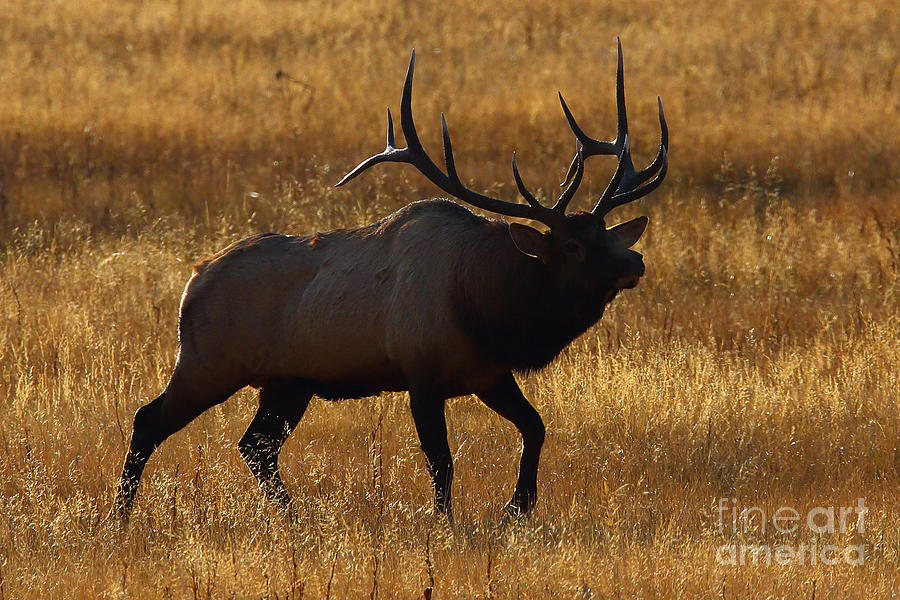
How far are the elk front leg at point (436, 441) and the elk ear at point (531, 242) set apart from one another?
890 mm

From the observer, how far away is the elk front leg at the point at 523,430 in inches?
257

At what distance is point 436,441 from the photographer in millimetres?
6348

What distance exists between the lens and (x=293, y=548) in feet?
17.5

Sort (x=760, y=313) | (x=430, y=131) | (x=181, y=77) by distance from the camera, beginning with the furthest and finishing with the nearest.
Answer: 1. (x=181, y=77)
2. (x=430, y=131)
3. (x=760, y=313)

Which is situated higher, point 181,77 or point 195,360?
point 181,77

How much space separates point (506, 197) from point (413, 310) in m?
9.00

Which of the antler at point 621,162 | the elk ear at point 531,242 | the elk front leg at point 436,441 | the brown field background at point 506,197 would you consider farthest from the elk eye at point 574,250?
the brown field background at point 506,197

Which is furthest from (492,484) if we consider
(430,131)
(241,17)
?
(241,17)

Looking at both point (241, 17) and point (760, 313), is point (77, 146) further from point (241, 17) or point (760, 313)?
point (760, 313)

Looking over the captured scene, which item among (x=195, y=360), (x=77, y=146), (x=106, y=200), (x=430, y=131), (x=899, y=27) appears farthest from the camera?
(x=899, y=27)

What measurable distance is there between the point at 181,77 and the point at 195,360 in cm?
1466

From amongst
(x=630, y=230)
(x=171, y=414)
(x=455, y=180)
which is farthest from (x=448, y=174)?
(x=171, y=414)

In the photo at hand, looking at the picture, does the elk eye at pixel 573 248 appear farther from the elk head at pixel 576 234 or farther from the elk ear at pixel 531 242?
the elk ear at pixel 531 242

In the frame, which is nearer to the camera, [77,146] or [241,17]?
[77,146]
